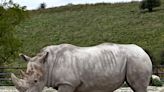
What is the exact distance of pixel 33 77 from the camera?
8.01 metres

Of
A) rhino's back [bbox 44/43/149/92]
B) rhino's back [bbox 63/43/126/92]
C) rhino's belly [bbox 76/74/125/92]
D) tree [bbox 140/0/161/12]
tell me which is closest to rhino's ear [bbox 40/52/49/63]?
rhino's back [bbox 44/43/149/92]

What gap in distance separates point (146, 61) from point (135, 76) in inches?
14.6

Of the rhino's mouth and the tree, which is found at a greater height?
the rhino's mouth

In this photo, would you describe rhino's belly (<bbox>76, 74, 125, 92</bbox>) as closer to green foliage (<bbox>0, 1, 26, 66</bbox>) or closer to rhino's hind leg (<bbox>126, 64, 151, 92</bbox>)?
rhino's hind leg (<bbox>126, 64, 151, 92</bbox>)

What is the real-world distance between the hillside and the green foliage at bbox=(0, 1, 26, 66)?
450 inches

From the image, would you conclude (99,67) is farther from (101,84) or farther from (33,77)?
(33,77)

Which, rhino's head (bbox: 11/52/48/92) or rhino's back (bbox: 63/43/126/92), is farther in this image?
rhino's back (bbox: 63/43/126/92)

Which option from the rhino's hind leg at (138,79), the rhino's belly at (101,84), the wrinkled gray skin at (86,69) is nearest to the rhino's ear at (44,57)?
the wrinkled gray skin at (86,69)

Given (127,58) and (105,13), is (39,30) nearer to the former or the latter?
(105,13)

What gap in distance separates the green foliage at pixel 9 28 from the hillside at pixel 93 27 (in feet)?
37.5

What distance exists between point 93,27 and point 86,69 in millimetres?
43209

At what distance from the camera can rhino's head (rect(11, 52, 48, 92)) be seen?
783 cm

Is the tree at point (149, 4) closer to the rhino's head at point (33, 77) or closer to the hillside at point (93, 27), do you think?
the hillside at point (93, 27)

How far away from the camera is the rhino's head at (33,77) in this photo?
7828 mm
